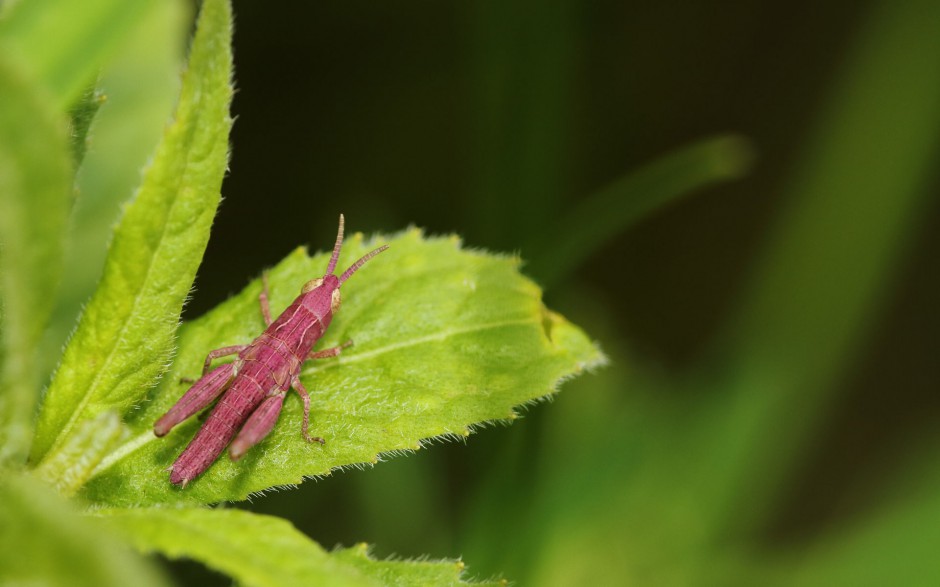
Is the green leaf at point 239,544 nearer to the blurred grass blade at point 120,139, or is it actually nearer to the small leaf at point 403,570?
the small leaf at point 403,570

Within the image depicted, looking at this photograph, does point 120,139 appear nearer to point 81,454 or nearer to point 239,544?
point 81,454

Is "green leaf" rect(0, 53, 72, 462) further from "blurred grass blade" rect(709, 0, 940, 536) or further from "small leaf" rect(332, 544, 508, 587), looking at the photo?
"blurred grass blade" rect(709, 0, 940, 536)

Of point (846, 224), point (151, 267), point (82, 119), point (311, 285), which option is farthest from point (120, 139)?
point (846, 224)

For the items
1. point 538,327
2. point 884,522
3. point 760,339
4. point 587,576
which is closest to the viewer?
point 538,327

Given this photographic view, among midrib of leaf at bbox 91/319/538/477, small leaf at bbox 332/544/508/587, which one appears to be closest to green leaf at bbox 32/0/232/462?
midrib of leaf at bbox 91/319/538/477

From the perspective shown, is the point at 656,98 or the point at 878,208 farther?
the point at 656,98

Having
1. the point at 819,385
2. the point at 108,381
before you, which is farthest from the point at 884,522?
the point at 108,381

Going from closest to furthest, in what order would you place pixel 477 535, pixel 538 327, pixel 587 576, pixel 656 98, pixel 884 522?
pixel 538 327 < pixel 477 535 < pixel 587 576 < pixel 884 522 < pixel 656 98

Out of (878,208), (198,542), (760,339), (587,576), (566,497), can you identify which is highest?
(878,208)

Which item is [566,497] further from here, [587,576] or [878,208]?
[878,208]
